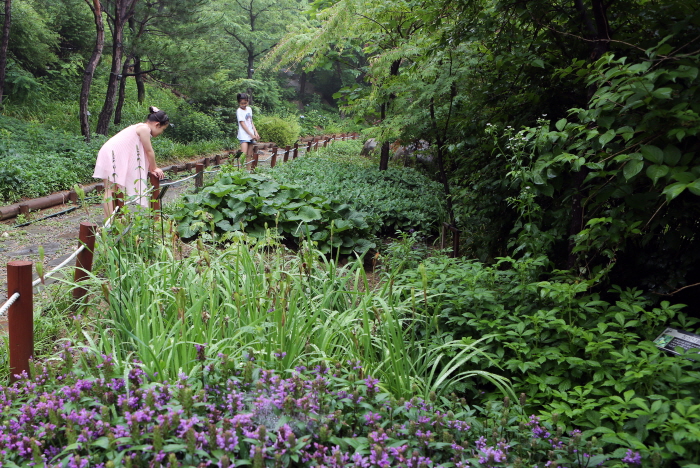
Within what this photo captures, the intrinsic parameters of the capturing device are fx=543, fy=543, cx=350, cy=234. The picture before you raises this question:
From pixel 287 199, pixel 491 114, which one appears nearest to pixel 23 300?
pixel 491 114

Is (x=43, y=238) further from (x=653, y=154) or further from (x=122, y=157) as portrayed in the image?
(x=653, y=154)

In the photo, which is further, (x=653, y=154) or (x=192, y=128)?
(x=192, y=128)

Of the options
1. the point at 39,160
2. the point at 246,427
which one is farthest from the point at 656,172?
the point at 39,160

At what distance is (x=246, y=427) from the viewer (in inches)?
69.9

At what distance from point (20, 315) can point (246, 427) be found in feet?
4.48

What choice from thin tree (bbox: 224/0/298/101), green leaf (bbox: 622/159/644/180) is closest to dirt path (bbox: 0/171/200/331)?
green leaf (bbox: 622/159/644/180)

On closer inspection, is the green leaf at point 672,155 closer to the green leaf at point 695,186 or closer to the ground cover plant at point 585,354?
the green leaf at point 695,186

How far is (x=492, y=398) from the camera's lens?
8.54 feet

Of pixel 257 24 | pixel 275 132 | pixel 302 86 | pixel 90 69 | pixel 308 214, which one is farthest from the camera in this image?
pixel 302 86

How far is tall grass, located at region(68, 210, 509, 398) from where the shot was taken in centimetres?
248

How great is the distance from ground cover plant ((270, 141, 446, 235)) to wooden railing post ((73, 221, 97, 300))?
154 inches

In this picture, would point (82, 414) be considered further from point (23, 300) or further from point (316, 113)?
point (316, 113)

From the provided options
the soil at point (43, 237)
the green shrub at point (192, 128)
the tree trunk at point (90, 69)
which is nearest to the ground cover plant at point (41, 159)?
the tree trunk at point (90, 69)

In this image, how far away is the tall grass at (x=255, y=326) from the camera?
8.15 feet
